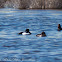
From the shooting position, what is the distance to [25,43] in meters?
23.8

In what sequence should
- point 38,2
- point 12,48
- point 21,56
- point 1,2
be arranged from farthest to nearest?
point 1,2 → point 38,2 → point 12,48 → point 21,56

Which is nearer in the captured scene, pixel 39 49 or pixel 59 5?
pixel 39 49

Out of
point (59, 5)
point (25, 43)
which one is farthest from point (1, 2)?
point (25, 43)

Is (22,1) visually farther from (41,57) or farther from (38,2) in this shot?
(41,57)

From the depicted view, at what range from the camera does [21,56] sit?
18672 mm

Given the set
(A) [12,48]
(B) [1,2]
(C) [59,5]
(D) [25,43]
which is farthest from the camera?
(B) [1,2]

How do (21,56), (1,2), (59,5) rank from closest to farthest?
(21,56)
(59,5)
(1,2)

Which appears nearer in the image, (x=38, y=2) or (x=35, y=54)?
(x=35, y=54)

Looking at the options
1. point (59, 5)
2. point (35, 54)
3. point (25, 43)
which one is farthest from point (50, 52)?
point (59, 5)

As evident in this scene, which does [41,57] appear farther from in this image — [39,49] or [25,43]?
[25,43]

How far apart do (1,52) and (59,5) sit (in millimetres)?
119683

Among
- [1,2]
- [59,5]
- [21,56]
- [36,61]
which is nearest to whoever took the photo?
[36,61]

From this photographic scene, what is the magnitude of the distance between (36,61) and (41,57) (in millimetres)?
1006

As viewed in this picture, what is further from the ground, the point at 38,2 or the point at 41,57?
the point at 41,57
